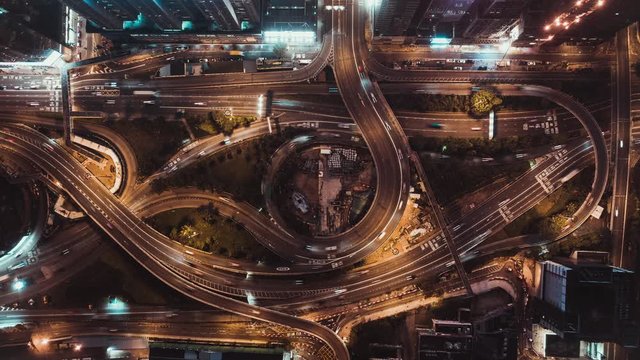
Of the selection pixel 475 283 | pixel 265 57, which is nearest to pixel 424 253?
pixel 475 283

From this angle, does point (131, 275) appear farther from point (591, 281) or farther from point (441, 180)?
point (591, 281)

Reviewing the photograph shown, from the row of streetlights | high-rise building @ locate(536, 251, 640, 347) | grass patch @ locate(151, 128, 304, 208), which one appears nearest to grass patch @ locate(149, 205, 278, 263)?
grass patch @ locate(151, 128, 304, 208)

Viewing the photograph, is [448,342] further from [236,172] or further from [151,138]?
[151,138]

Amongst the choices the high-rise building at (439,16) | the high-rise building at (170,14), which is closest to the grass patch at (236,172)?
the high-rise building at (170,14)

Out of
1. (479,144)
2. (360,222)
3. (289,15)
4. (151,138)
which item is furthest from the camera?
(151,138)

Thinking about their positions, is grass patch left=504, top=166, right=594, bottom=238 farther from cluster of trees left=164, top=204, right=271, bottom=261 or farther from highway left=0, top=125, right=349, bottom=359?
cluster of trees left=164, top=204, right=271, bottom=261

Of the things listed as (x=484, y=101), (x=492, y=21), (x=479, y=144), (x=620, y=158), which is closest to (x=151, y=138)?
(x=479, y=144)
